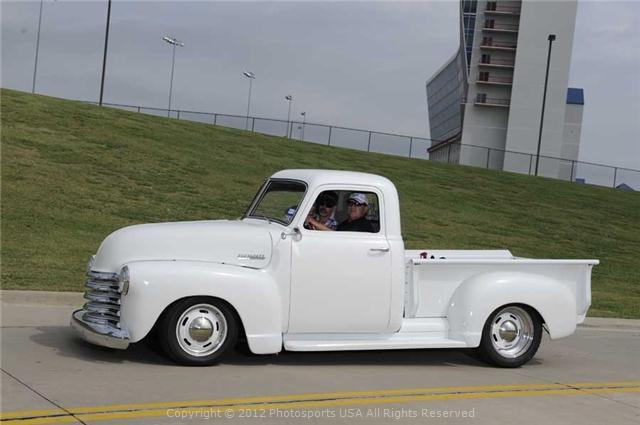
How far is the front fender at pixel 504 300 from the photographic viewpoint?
8.32 metres

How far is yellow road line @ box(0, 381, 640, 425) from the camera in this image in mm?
5492

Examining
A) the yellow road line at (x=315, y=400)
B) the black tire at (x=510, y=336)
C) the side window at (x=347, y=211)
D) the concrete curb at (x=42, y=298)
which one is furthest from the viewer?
the concrete curb at (x=42, y=298)

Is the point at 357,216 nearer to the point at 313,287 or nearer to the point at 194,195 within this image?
the point at 313,287

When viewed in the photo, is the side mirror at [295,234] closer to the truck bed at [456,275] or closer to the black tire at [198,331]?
the black tire at [198,331]

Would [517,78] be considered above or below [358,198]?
above

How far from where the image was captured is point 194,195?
851 inches

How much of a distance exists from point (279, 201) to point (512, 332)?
2806 mm

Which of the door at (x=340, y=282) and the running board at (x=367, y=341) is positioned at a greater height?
the door at (x=340, y=282)

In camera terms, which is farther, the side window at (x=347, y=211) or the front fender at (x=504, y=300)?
the front fender at (x=504, y=300)

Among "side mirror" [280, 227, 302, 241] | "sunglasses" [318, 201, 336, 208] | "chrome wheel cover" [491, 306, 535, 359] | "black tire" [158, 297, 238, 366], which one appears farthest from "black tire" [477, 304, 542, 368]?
"black tire" [158, 297, 238, 366]

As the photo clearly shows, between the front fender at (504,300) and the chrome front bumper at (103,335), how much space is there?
3.29m

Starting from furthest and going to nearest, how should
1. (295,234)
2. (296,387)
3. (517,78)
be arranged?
1. (517,78)
2. (295,234)
3. (296,387)

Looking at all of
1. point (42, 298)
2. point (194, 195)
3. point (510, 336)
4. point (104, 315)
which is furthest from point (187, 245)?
point (194, 195)

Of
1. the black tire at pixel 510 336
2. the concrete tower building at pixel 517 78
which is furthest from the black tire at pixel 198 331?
the concrete tower building at pixel 517 78
